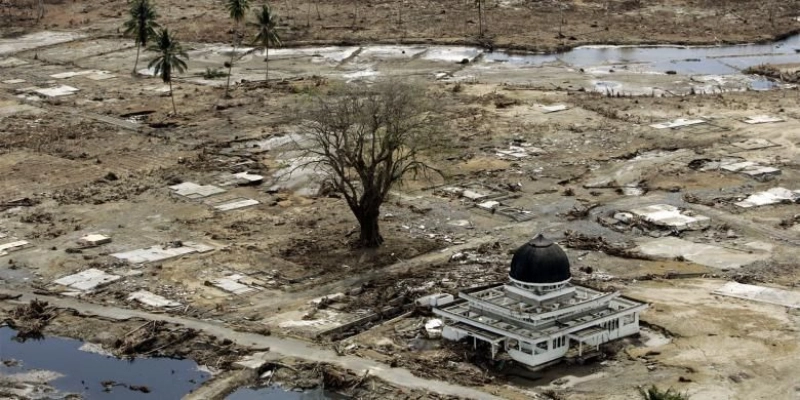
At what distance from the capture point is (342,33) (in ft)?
429

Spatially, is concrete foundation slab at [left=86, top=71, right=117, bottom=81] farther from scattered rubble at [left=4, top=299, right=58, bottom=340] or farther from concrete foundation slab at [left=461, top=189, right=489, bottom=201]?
scattered rubble at [left=4, top=299, right=58, bottom=340]

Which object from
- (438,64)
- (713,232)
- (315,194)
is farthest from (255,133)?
(713,232)

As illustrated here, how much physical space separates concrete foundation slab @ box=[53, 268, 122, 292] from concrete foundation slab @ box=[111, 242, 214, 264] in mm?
2487

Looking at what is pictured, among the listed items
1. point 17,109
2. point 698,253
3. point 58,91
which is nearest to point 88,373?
point 698,253

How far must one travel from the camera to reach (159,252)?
6569 cm

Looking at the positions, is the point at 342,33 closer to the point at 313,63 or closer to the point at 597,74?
the point at 313,63

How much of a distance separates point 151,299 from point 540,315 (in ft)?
65.3

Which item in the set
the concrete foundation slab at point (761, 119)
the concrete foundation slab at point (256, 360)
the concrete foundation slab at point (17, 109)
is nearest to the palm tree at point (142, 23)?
the concrete foundation slab at point (17, 109)

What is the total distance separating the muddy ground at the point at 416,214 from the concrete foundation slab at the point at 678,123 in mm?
1290

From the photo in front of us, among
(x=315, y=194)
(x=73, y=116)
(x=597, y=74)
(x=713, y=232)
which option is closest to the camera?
(x=713, y=232)

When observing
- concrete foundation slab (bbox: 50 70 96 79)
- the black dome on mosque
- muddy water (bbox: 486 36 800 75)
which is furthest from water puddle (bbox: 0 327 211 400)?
muddy water (bbox: 486 36 800 75)

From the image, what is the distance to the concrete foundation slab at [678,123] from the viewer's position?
295ft

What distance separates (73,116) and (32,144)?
9.30 m

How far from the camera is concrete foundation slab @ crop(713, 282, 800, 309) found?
56450mm
